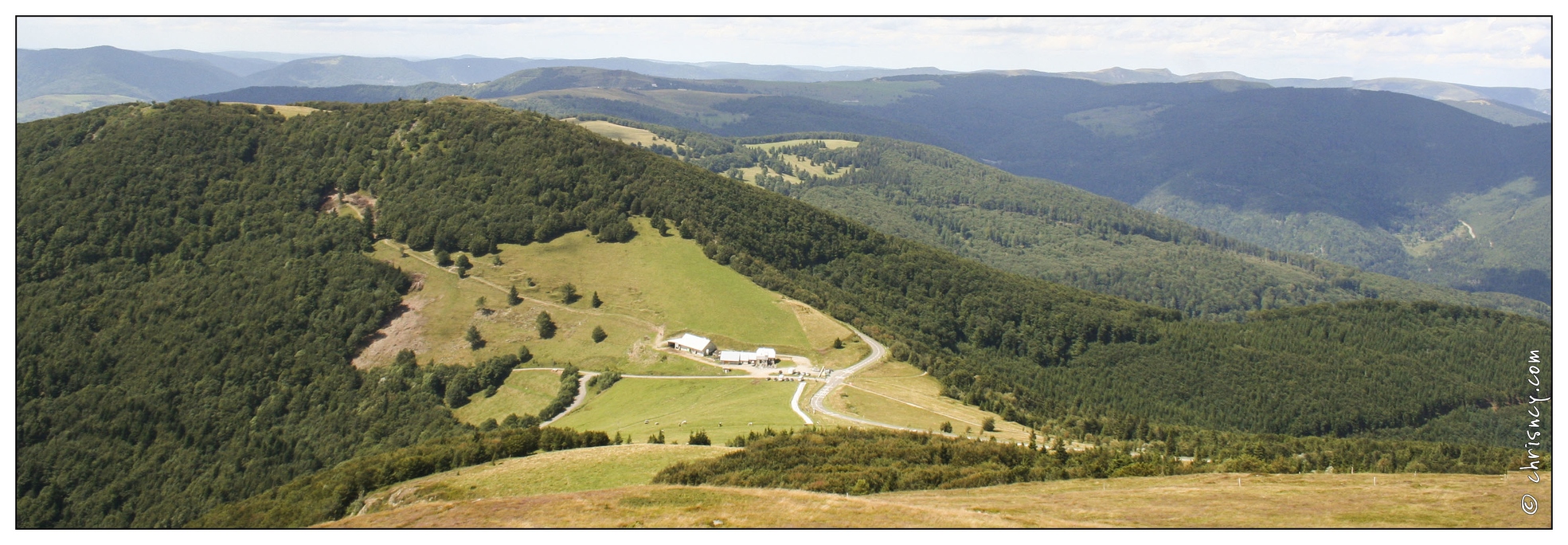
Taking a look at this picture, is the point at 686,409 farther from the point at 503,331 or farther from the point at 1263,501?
the point at 1263,501

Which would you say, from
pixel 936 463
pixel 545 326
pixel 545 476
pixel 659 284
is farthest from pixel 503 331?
pixel 936 463

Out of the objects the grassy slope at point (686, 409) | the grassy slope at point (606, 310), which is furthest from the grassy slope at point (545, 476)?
the grassy slope at point (606, 310)

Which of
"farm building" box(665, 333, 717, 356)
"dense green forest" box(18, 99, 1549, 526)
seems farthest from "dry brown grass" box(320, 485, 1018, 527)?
"farm building" box(665, 333, 717, 356)

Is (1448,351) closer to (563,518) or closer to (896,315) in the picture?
(896,315)

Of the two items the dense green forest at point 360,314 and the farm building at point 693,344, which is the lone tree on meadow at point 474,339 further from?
the farm building at point 693,344

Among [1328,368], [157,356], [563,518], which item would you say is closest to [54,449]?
[157,356]
